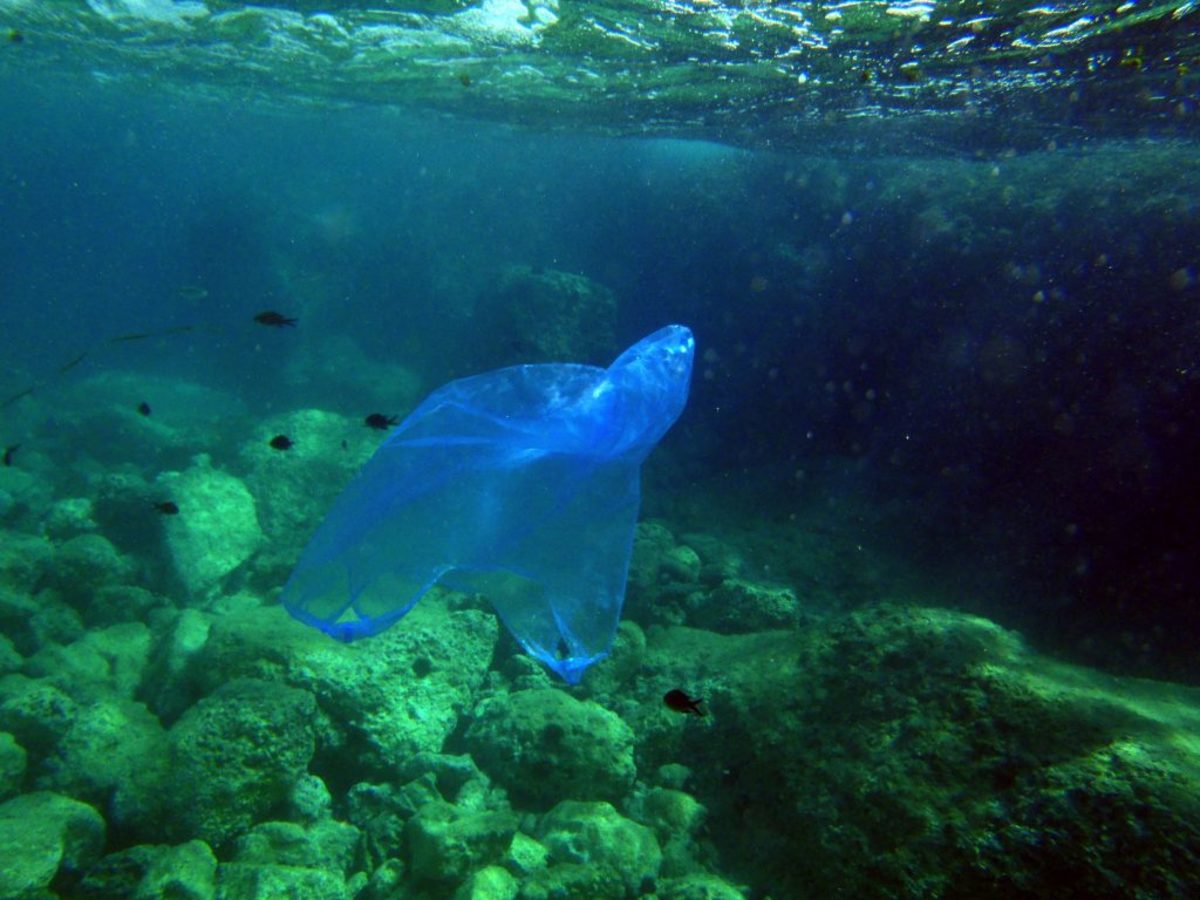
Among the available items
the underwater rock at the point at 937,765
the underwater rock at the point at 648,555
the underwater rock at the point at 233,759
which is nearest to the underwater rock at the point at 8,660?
the underwater rock at the point at 233,759

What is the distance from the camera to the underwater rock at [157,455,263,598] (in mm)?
8750

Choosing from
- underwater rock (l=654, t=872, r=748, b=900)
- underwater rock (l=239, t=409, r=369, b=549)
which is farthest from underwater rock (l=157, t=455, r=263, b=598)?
underwater rock (l=654, t=872, r=748, b=900)

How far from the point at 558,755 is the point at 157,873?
2615mm

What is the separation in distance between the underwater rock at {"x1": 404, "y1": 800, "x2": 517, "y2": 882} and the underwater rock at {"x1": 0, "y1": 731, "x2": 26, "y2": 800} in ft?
9.87

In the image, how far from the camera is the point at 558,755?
502cm

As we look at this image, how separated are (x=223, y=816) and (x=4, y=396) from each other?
85.7ft

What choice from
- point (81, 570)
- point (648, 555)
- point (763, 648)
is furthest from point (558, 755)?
point (81, 570)

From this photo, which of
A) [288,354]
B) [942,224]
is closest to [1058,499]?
[942,224]

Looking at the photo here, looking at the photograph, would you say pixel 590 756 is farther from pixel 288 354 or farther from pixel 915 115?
pixel 288 354

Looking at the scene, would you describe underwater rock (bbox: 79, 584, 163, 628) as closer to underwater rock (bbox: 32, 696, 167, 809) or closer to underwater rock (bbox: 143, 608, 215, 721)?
underwater rock (bbox: 143, 608, 215, 721)

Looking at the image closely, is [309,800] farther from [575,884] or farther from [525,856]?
[575,884]

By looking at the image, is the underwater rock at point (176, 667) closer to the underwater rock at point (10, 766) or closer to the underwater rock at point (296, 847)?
the underwater rock at point (10, 766)

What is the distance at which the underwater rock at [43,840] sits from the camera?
3.75 metres

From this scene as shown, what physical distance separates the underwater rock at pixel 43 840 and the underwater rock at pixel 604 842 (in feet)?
9.74
